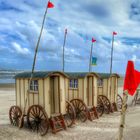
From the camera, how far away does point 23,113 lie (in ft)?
38.5

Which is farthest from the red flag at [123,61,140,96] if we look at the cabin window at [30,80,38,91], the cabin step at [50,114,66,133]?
the cabin window at [30,80,38,91]

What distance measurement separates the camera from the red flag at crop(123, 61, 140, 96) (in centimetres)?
470

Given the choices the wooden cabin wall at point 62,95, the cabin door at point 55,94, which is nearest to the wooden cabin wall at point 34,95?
the cabin door at point 55,94

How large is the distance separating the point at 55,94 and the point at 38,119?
141 cm

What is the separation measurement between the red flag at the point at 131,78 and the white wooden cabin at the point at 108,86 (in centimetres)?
1150

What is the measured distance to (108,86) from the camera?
55.3ft

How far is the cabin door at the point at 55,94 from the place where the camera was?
11961mm

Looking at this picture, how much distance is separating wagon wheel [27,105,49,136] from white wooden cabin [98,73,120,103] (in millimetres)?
6108

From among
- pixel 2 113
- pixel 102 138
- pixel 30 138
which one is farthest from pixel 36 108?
pixel 2 113

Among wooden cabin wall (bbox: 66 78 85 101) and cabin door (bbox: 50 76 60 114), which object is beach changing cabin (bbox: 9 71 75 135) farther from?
wooden cabin wall (bbox: 66 78 85 101)

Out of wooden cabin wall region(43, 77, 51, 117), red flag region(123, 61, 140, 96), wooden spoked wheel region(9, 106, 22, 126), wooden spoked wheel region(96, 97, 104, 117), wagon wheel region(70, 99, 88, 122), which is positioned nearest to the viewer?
red flag region(123, 61, 140, 96)

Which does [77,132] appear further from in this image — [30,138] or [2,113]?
[2,113]

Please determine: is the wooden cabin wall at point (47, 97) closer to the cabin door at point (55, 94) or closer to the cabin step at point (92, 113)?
the cabin door at point (55, 94)

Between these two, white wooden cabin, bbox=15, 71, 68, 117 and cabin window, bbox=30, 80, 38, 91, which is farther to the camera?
cabin window, bbox=30, 80, 38, 91
